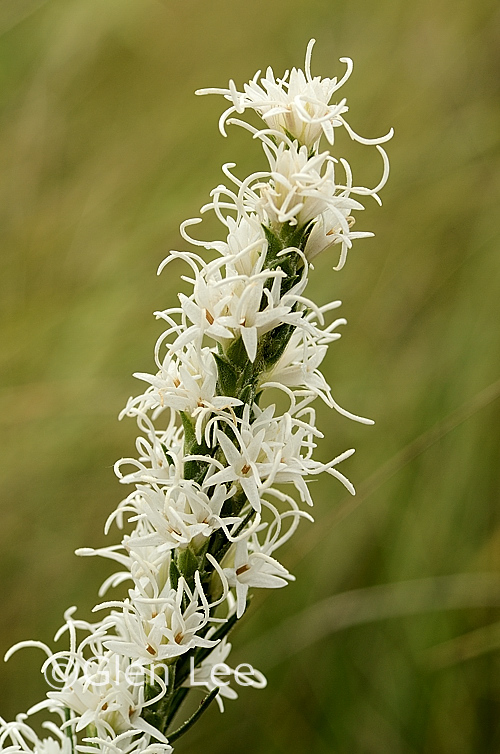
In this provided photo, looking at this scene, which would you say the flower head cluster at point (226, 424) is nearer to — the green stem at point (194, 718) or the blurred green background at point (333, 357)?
the green stem at point (194, 718)

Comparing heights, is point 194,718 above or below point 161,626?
below

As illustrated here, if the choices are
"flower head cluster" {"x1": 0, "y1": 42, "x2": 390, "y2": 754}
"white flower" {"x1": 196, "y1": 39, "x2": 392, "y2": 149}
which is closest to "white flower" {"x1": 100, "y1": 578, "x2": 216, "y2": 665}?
"flower head cluster" {"x1": 0, "y1": 42, "x2": 390, "y2": 754}

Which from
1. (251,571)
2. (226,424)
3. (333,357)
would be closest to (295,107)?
(226,424)

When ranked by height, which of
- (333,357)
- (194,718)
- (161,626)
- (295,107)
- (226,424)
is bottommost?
(194,718)

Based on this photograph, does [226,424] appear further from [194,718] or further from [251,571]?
[194,718]

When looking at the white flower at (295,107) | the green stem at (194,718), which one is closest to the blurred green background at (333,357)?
the green stem at (194,718)

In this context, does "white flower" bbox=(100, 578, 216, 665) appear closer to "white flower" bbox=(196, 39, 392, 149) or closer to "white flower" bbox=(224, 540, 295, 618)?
"white flower" bbox=(224, 540, 295, 618)

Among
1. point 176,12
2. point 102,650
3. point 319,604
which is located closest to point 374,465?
point 319,604

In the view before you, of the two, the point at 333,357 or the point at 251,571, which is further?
the point at 333,357
